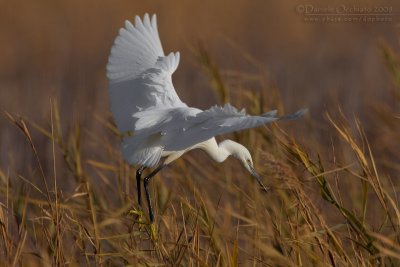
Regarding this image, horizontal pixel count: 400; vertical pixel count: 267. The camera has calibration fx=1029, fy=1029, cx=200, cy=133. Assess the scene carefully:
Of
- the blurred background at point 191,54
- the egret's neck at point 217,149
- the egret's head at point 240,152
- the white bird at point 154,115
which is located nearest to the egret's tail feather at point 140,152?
the white bird at point 154,115

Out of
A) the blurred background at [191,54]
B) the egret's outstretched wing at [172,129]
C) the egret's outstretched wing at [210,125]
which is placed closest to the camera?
the egret's outstretched wing at [210,125]

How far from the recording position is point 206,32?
792 centimetres

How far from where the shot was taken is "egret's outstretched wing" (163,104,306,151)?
292 centimetres

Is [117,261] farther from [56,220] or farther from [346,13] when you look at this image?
[346,13]

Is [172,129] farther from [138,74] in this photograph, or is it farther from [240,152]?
[138,74]

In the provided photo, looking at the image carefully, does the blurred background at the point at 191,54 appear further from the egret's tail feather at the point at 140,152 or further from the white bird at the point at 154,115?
the egret's tail feather at the point at 140,152

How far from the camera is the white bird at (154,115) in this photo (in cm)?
311

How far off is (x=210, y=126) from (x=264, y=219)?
32 centimetres

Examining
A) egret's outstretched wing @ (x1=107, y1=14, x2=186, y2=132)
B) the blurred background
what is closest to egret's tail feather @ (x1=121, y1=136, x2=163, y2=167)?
egret's outstretched wing @ (x1=107, y1=14, x2=186, y2=132)

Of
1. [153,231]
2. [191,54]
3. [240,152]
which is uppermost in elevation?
[153,231]

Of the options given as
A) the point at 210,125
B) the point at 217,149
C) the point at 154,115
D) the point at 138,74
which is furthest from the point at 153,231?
the point at 138,74

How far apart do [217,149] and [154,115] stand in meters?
0.32

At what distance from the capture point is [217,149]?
3604 mm

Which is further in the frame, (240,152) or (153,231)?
(240,152)
